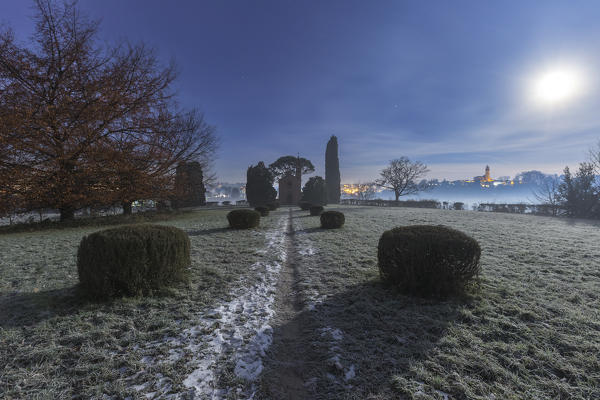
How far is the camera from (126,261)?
3650 millimetres

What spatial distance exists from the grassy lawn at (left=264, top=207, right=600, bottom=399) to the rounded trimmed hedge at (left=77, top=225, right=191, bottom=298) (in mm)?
2737

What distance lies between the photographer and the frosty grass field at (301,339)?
2.10 metres

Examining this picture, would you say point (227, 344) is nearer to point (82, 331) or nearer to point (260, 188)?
point (82, 331)

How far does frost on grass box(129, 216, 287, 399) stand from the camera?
2.14 metres

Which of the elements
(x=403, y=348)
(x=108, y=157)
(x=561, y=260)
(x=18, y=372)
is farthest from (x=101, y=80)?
(x=561, y=260)

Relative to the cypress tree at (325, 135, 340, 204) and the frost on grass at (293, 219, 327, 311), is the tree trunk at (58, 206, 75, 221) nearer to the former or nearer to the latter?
the frost on grass at (293, 219, 327, 311)

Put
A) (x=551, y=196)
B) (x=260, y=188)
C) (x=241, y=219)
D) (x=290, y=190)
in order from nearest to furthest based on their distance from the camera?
(x=241, y=219) → (x=551, y=196) → (x=260, y=188) → (x=290, y=190)

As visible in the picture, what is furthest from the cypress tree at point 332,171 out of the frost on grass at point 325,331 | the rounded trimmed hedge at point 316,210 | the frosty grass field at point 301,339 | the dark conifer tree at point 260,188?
the frosty grass field at point 301,339

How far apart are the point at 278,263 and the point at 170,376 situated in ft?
13.4

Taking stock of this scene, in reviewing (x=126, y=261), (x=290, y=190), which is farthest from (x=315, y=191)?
(x=126, y=261)

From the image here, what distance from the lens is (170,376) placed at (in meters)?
2.23

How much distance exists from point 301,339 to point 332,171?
47135 mm

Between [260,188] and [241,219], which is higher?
[260,188]

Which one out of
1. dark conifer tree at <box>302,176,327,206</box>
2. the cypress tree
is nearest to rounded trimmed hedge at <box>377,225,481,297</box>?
dark conifer tree at <box>302,176,327,206</box>
